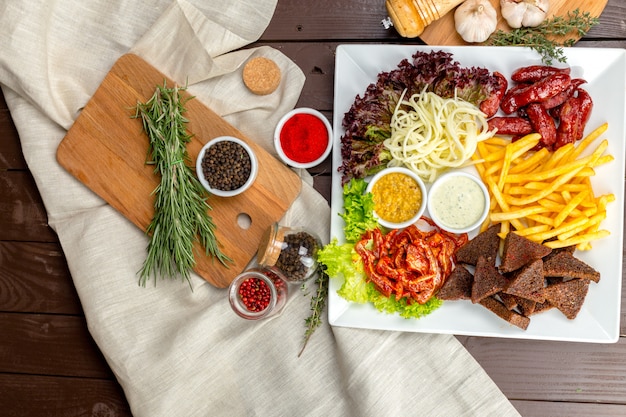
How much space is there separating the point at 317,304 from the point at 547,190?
4.47 ft

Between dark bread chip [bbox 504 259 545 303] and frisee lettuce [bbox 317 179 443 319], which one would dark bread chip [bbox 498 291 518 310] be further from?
frisee lettuce [bbox 317 179 443 319]

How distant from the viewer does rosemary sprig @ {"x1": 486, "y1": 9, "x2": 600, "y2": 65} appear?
3.19 m

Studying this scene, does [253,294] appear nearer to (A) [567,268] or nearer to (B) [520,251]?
(B) [520,251]

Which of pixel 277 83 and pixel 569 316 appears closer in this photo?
pixel 569 316

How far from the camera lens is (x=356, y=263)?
125 inches

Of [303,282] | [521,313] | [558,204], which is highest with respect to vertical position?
[558,204]

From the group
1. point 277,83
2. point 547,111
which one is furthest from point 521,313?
point 277,83

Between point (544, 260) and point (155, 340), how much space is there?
2.21 meters

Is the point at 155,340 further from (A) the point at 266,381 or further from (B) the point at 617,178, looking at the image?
(B) the point at 617,178

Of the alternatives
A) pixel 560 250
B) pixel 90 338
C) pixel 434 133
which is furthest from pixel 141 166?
pixel 560 250

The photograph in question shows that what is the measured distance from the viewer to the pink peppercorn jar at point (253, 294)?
3242 mm

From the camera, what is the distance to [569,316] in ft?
10.4

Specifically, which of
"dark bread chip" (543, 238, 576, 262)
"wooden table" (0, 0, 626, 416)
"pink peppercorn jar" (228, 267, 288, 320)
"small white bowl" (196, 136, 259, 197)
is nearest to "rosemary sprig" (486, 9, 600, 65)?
"wooden table" (0, 0, 626, 416)

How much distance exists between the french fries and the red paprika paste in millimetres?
866
